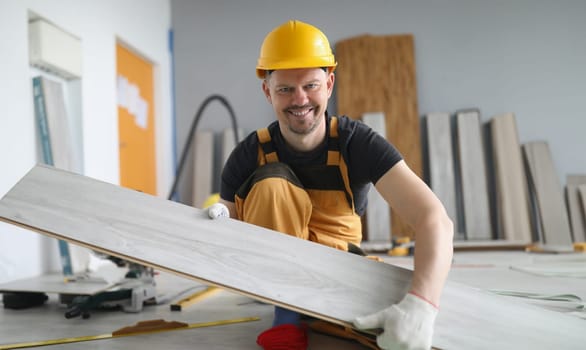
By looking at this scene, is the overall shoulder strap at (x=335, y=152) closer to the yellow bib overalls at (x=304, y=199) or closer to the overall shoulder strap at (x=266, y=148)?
the yellow bib overalls at (x=304, y=199)

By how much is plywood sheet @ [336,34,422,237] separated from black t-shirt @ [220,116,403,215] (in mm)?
3045

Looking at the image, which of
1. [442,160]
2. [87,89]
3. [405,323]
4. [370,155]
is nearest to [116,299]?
[370,155]

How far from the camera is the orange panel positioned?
4270mm

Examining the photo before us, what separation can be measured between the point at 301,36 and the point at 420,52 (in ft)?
12.2

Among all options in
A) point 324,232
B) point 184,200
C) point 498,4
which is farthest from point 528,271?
point 184,200

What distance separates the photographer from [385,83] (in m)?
4.82

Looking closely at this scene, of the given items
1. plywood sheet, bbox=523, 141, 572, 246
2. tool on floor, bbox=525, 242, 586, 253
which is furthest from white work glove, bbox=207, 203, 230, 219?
plywood sheet, bbox=523, 141, 572, 246

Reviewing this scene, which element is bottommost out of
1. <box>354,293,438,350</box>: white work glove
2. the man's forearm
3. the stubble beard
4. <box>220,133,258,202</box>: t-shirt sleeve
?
<box>354,293,438,350</box>: white work glove

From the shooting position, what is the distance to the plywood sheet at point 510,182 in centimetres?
445

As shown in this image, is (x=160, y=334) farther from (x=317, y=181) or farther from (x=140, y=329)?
(x=317, y=181)

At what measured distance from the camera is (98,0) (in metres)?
3.77

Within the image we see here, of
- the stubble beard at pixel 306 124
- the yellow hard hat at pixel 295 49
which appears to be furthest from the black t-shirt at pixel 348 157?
the yellow hard hat at pixel 295 49

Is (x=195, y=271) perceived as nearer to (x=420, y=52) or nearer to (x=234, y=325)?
(x=234, y=325)

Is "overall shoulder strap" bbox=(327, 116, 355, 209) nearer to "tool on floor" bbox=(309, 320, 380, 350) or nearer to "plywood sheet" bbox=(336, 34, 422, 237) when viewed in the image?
"tool on floor" bbox=(309, 320, 380, 350)
